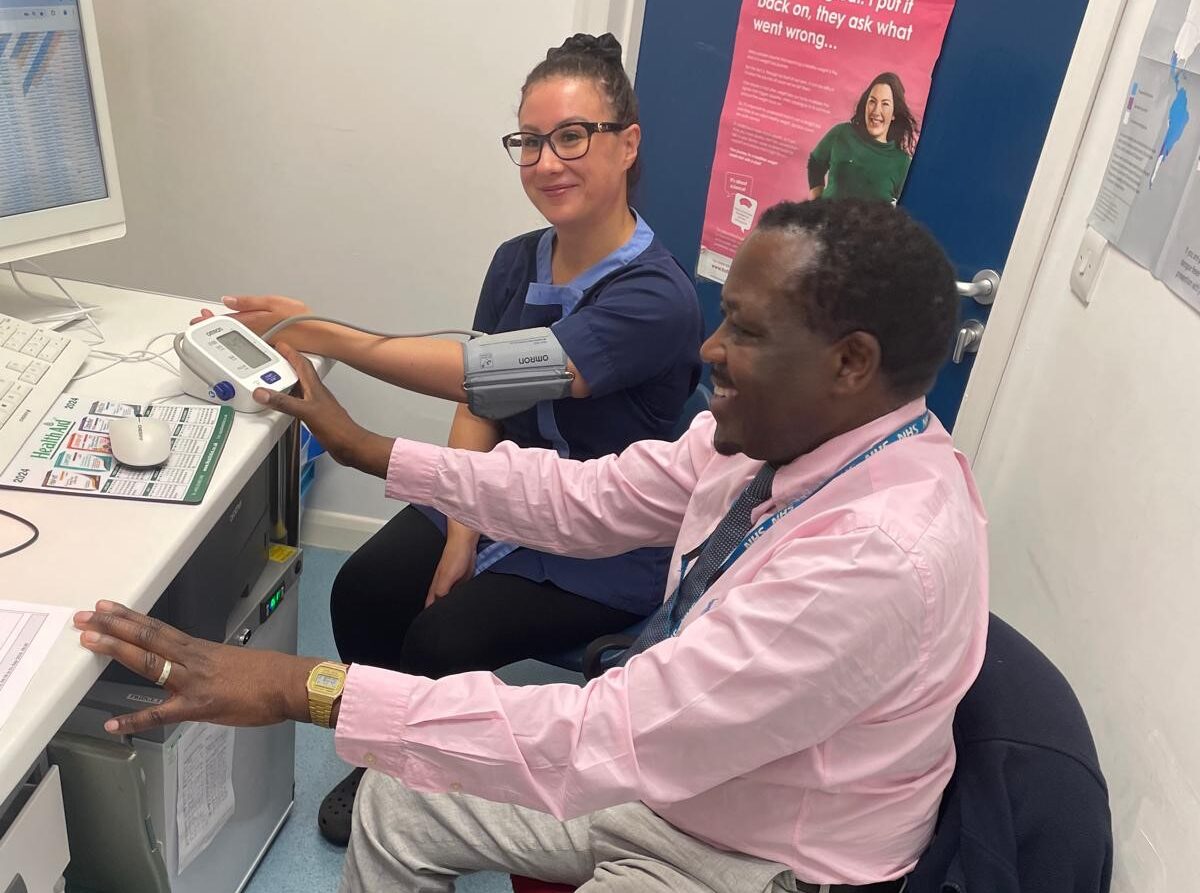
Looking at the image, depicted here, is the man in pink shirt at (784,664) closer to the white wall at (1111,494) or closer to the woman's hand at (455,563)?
the white wall at (1111,494)

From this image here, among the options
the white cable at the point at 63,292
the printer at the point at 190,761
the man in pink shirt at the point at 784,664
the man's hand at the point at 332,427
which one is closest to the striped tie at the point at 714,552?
the man in pink shirt at the point at 784,664

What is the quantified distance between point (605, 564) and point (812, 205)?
29.2 inches

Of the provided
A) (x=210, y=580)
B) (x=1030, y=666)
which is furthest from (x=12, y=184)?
(x=1030, y=666)

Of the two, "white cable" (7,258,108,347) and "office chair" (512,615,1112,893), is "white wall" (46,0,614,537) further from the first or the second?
"office chair" (512,615,1112,893)

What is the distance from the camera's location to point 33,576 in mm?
894

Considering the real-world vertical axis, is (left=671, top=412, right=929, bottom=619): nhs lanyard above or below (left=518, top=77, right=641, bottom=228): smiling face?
below

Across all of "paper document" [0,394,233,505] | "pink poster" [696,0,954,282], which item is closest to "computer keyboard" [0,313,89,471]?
"paper document" [0,394,233,505]

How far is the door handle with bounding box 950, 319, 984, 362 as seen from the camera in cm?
193

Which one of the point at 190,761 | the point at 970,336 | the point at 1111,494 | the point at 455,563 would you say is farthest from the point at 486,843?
the point at 970,336

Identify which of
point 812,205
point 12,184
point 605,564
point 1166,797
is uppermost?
point 812,205

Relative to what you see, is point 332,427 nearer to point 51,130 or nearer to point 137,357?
point 137,357

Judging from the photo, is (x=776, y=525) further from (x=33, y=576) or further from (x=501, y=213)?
(x=501, y=213)

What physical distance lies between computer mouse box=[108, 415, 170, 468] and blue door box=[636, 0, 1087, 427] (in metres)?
1.05

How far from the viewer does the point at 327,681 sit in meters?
0.92
